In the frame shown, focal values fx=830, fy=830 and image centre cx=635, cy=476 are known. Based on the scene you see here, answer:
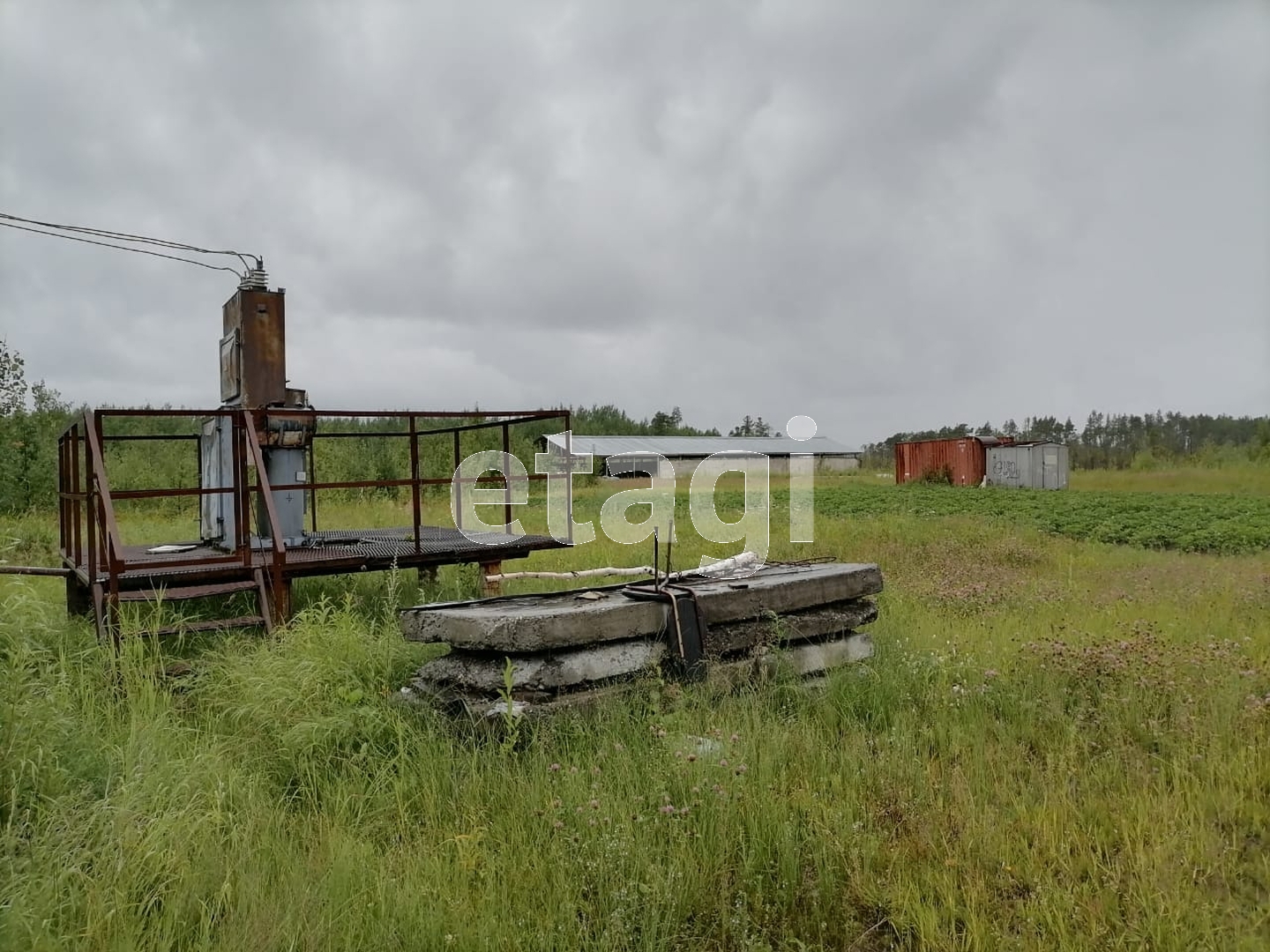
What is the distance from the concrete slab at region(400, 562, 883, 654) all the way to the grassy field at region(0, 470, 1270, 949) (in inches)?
16.5

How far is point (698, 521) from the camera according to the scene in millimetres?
17609

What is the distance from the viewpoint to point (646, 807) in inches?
141

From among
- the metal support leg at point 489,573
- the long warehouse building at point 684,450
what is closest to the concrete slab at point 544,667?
the metal support leg at point 489,573

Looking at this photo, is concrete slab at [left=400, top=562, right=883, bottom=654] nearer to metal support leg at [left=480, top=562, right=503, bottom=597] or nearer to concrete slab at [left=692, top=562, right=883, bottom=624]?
concrete slab at [left=692, top=562, right=883, bottom=624]

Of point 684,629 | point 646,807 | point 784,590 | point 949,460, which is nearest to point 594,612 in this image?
point 684,629

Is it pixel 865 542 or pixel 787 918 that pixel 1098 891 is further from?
pixel 865 542

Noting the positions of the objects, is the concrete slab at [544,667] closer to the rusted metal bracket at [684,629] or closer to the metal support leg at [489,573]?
the rusted metal bracket at [684,629]

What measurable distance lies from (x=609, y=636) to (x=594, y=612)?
0.64 ft

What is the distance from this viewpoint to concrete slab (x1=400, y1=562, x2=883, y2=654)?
14.1ft

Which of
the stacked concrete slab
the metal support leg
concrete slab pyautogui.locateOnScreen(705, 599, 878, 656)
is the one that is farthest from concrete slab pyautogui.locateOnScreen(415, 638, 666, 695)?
the metal support leg

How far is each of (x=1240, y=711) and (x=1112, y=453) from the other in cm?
5055

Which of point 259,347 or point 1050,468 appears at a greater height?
point 259,347

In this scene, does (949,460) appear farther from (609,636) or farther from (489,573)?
(609,636)

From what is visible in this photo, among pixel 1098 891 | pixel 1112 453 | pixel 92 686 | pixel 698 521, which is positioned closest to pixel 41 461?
pixel 698 521
